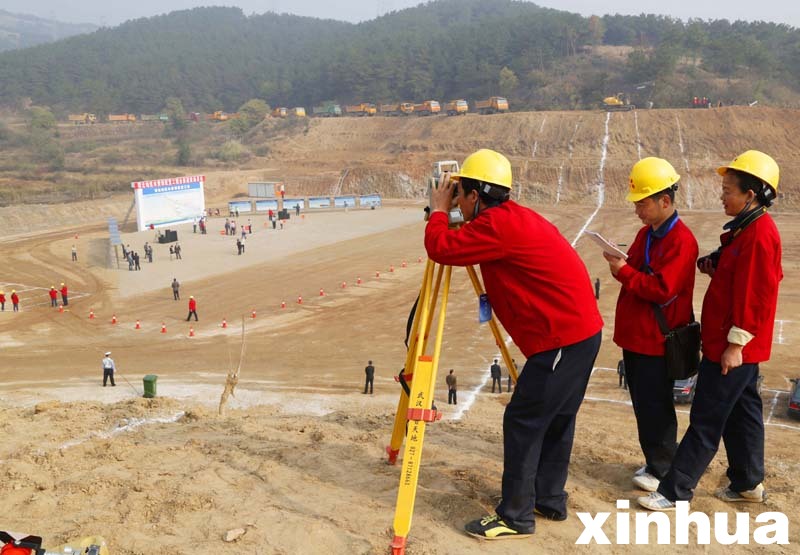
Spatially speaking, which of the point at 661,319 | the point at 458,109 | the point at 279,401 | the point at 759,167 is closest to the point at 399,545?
the point at 661,319

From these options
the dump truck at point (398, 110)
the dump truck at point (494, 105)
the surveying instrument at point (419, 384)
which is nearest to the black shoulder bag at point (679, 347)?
the surveying instrument at point (419, 384)

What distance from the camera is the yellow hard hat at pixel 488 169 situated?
4988 mm

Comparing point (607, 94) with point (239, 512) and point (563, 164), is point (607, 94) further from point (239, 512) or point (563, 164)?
point (239, 512)

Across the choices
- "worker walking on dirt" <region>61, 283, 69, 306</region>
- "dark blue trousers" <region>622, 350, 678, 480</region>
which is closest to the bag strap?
"dark blue trousers" <region>622, 350, 678, 480</region>

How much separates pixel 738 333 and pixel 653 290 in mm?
659

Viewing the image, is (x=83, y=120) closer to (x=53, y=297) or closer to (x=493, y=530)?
(x=53, y=297)

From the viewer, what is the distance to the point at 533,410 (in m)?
Result: 4.98

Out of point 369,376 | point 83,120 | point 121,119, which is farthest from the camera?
point 121,119

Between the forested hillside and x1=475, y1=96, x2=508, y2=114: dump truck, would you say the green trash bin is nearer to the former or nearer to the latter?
x1=475, y1=96, x2=508, y2=114: dump truck

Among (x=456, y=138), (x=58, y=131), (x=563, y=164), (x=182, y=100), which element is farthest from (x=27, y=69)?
(x=563, y=164)

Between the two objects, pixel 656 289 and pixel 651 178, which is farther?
pixel 651 178

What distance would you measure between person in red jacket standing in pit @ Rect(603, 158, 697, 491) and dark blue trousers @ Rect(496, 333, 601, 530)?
0.73 metres

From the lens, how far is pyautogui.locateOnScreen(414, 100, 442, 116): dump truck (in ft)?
322

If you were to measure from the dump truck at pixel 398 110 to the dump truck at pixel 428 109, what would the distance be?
0.93 meters
